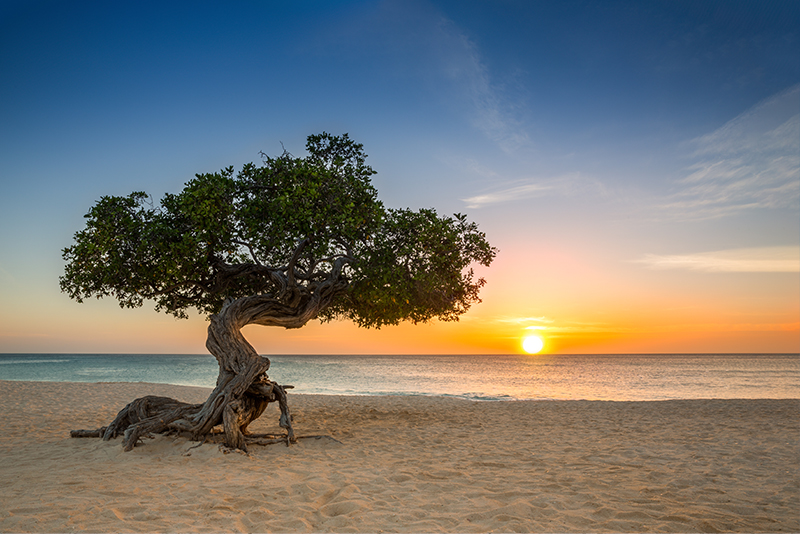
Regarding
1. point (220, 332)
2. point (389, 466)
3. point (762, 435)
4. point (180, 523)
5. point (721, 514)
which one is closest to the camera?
point (180, 523)

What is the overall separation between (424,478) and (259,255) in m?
7.08

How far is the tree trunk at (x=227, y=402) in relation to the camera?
9.63m

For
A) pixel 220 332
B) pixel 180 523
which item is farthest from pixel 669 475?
pixel 220 332

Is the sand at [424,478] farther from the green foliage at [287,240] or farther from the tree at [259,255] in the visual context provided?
the green foliage at [287,240]

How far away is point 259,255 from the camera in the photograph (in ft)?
39.4

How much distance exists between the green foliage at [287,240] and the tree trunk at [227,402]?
1.21 meters

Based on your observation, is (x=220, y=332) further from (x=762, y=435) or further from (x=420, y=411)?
(x=762, y=435)

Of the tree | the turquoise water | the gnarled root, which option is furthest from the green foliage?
the turquoise water

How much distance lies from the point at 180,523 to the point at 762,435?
13.1m

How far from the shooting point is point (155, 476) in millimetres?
7270

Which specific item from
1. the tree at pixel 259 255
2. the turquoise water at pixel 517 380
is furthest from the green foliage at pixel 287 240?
the turquoise water at pixel 517 380

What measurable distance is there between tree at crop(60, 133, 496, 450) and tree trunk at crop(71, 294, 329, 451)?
26 mm

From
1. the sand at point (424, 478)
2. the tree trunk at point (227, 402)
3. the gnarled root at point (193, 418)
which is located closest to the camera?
the sand at point (424, 478)

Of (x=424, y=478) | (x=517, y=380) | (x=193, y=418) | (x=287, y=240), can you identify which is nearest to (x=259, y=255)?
(x=287, y=240)
